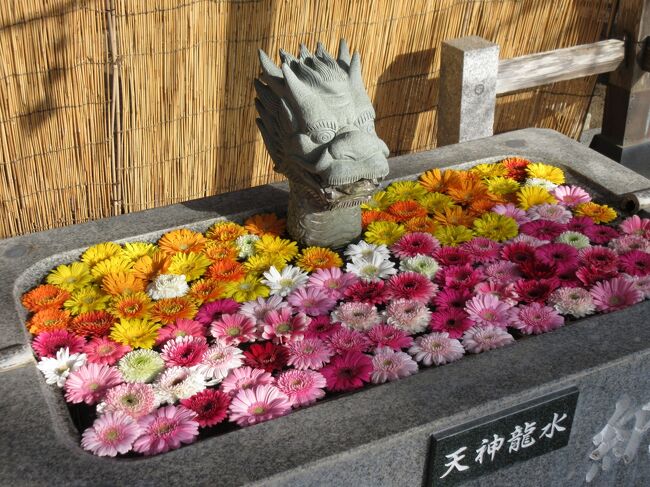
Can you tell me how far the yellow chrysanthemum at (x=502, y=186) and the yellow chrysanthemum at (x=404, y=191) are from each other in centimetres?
25

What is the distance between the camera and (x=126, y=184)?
11.4 feet

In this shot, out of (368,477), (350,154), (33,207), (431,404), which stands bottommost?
(33,207)

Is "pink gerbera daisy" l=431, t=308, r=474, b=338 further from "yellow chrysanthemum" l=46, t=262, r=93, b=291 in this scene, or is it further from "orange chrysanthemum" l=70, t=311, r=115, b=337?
"yellow chrysanthemum" l=46, t=262, r=93, b=291

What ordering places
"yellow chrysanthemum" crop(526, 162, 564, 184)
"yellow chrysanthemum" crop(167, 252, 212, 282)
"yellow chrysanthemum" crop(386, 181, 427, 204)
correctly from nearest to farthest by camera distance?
"yellow chrysanthemum" crop(167, 252, 212, 282)
"yellow chrysanthemum" crop(386, 181, 427, 204)
"yellow chrysanthemum" crop(526, 162, 564, 184)

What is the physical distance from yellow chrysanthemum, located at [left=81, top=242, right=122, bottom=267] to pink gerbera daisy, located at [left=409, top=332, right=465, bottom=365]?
1.00 m

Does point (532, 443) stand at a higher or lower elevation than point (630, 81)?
lower

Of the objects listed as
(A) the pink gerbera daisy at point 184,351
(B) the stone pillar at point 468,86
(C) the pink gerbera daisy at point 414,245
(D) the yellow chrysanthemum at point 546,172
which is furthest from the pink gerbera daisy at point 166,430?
(B) the stone pillar at point 468,86

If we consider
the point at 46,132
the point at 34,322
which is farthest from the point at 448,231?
the point at 46,132

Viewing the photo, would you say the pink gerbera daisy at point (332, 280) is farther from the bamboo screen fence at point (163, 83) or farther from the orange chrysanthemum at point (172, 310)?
the bamboo screen fence at point (163, 83)

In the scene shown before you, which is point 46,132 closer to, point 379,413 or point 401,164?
point 401,164

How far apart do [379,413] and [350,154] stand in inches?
29.2

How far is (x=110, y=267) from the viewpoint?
2.44m

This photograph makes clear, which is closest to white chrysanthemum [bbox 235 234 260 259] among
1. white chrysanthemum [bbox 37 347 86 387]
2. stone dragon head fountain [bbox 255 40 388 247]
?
stone dragon head fountain [bbox 255 40 388 247]

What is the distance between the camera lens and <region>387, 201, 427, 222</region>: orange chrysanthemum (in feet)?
9.05
